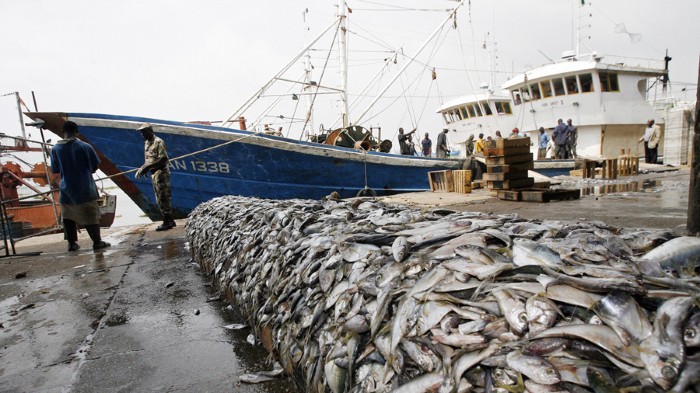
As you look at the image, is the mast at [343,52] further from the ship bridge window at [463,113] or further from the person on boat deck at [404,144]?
the ship bridge window at [463,113]

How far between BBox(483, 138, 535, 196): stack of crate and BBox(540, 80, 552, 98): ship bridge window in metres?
15.9

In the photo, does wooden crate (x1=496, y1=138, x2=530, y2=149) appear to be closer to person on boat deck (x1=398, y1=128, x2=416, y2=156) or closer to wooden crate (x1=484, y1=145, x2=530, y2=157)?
wooden crate (x1=484, y1=145, x2=530, y2=157)

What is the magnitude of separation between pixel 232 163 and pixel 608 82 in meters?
20.7

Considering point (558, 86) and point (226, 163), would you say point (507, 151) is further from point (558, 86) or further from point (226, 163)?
point (558, 86)

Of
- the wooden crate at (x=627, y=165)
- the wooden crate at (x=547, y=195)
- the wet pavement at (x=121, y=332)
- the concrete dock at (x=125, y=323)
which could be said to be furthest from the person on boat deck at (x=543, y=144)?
the wet pavement at (x=121, y=332)

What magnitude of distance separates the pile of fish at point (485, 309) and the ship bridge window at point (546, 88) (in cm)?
2314

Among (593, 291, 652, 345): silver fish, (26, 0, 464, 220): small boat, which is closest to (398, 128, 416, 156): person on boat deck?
(26, 0, 464, 220): small boat

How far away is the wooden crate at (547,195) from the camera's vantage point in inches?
307

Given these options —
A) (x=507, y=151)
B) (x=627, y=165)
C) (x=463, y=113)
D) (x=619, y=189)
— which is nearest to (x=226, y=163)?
(x=507, y=151)

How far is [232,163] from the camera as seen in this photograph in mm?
11891

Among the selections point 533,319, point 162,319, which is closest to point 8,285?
point 162,319

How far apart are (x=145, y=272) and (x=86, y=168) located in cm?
277

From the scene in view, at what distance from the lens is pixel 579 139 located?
72.8 ft

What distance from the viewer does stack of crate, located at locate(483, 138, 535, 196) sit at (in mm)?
8516
